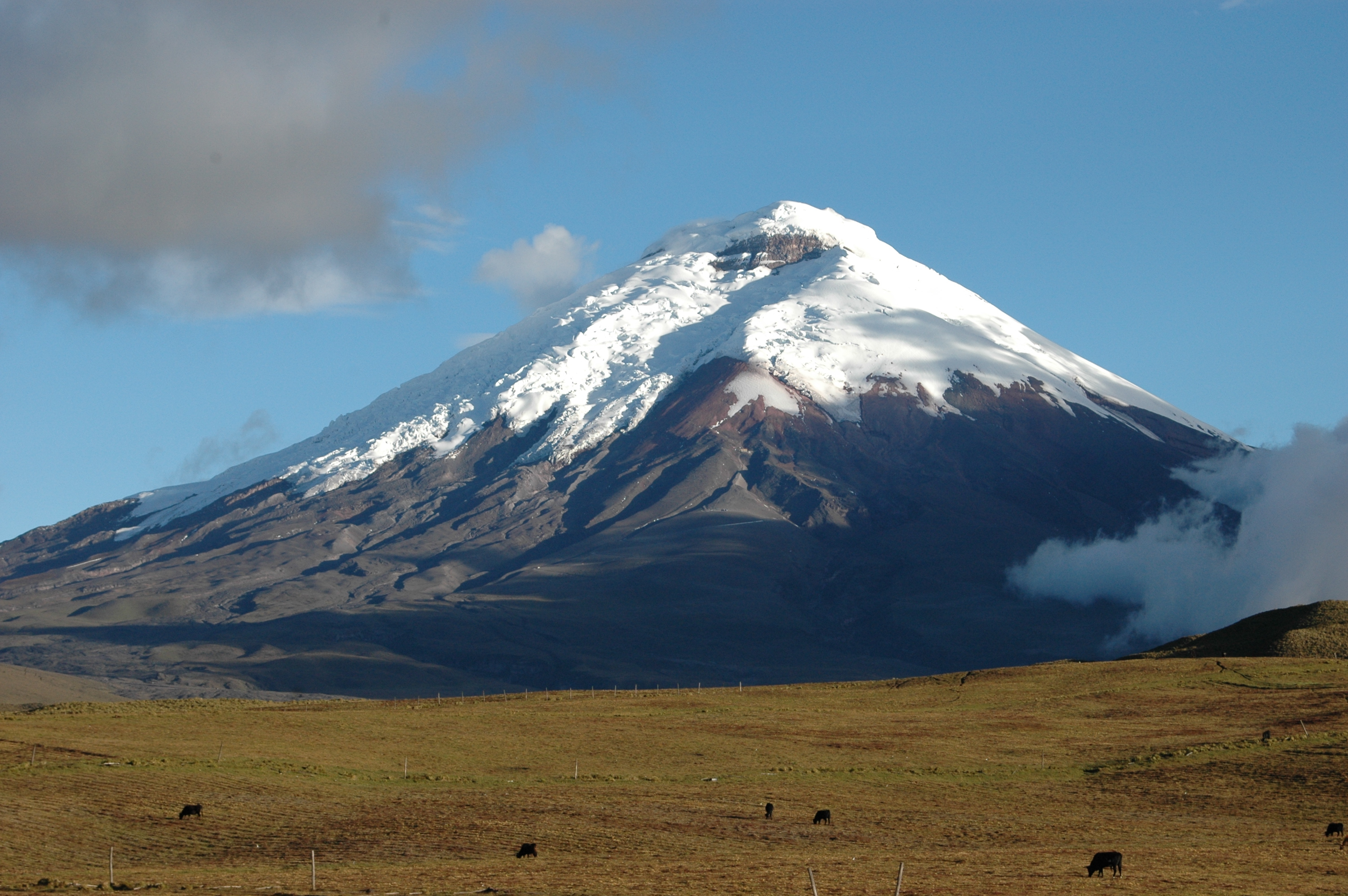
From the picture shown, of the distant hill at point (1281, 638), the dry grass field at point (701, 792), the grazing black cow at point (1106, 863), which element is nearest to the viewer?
the grazing black cow at point (1106, 863)

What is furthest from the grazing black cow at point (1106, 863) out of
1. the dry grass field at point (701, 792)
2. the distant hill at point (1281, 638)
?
the distant hill at point (1281, 638)

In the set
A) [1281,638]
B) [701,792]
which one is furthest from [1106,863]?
[1281,638]

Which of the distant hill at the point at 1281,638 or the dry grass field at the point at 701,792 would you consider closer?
the dry grass field at the point at 701,792

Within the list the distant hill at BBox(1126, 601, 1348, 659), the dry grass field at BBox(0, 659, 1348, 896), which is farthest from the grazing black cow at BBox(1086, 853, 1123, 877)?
the distant hill at BBox(1126, 601, 1348, 659)

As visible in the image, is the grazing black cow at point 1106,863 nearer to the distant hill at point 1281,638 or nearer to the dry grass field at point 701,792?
the dry grass field at point 701,792

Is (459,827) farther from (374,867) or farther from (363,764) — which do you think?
(363,764)

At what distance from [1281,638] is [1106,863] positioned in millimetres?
100973

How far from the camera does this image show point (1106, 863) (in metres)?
45.1

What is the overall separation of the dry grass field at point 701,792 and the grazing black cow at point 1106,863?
53cm

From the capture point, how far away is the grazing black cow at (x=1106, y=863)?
44.9 m

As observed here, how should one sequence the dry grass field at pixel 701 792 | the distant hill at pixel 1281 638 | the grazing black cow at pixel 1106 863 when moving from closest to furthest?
the grazing black cow at pixel 1106 863 < the dry grass field at pixel 701 792 < the distant hill at pixel 1281 638

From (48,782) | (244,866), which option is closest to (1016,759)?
(244,866)

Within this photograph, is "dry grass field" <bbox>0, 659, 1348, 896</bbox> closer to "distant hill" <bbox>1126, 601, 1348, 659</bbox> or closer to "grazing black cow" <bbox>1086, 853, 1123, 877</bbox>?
"grazing black cow" <bbox>1086, 853, 1123, 877</bbox>

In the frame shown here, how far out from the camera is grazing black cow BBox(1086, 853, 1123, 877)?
147ft
